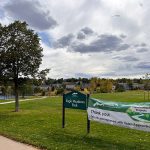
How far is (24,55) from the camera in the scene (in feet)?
91.8

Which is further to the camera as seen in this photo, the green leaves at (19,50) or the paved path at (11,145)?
the green leaves at (19,50)

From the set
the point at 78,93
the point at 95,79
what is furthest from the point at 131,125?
the point at 95,79

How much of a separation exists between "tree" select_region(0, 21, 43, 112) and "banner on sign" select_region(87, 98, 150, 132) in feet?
42.0

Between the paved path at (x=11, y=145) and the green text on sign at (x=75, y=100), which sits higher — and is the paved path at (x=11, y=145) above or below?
below

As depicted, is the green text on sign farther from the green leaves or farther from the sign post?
the green leaves

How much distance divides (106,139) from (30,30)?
15.4m

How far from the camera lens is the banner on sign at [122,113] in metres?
13.0

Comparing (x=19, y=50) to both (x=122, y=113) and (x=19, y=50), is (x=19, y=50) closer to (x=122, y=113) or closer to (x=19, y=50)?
(x=19, y=50)

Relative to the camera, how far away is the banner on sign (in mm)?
12984

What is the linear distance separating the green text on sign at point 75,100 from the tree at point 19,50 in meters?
10.8

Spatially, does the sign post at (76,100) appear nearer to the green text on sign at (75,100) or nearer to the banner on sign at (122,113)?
the green text on sign at (75,100)

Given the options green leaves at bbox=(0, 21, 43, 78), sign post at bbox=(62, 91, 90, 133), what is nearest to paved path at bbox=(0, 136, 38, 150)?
sign post at bbox=(62, 91, 90, 133)

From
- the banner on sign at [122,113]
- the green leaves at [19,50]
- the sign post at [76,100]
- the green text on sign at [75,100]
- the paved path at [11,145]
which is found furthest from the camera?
the green leaves at [19,50]

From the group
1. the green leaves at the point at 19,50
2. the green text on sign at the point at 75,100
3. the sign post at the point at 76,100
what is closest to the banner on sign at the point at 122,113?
the sign post at the point at 76,100
